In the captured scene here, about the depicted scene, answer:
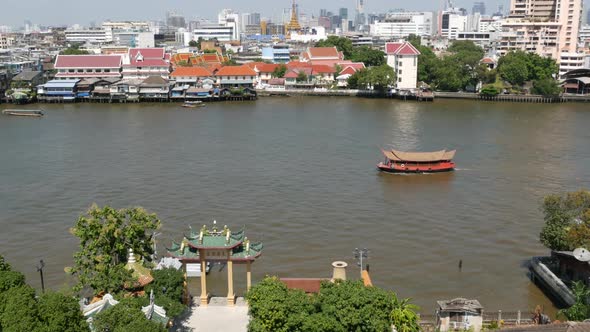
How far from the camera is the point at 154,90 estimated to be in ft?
193

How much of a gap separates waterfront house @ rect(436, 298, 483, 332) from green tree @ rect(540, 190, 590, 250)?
4.72 m

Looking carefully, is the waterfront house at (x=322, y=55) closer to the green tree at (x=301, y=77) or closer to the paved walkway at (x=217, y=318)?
the green tree at (x=301, y=77)

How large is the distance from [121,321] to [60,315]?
1146 mm

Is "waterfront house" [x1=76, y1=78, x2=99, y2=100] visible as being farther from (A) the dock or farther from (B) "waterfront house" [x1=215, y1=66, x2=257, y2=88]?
(A) the dock

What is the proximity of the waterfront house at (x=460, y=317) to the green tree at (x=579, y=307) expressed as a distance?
2.16m

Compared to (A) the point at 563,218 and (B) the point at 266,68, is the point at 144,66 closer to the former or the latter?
(B) the point at 266,68

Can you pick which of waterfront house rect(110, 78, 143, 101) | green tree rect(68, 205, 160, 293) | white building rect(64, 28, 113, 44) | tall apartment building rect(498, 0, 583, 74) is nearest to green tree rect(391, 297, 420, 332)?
green tree rect(68, 205, 160, 293)

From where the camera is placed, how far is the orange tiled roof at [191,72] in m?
62.2

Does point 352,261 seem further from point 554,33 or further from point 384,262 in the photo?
point 554,33

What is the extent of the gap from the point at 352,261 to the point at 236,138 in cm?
2138

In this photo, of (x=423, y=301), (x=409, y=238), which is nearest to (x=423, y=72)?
(x=409, y=238)

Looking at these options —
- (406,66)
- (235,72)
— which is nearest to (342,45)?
(406,66)

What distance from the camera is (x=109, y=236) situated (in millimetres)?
15570

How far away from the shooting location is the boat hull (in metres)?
31.2
